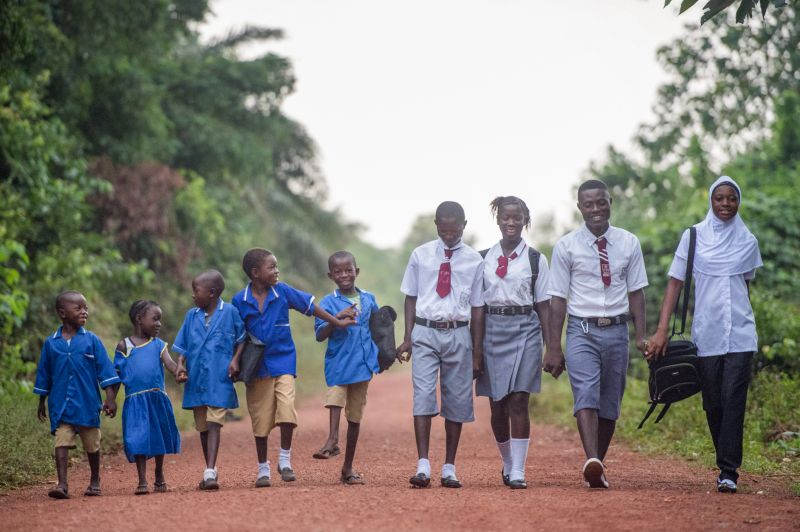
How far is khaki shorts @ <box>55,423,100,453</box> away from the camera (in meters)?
7.22

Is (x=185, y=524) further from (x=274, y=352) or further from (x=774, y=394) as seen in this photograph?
(x=774, y=394)

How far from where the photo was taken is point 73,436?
7.31 m

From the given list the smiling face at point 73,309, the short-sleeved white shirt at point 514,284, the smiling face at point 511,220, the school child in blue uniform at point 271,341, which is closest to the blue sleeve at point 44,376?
the smiling face at point 73,309

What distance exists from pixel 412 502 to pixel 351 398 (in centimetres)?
169

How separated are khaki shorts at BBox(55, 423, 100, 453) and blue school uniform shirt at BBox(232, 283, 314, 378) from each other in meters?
1.31

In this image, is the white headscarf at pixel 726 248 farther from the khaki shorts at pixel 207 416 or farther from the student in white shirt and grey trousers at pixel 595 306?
the khaki shorts at pixel 207 416

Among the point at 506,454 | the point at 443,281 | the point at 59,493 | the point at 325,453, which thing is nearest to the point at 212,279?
the point at 443,281

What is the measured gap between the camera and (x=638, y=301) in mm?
7273

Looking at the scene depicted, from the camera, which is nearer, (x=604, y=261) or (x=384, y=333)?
(x=604, y=261)

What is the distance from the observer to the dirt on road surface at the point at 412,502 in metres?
5.57

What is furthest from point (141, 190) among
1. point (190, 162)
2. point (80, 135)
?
point (190, 162)

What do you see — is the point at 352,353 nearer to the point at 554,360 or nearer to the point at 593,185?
the point at 554,360

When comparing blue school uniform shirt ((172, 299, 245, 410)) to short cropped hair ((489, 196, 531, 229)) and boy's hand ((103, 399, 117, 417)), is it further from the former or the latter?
short cropped hair ((489, 196, 531, 229))

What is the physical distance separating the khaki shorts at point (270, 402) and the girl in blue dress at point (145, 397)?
582 millimetres
